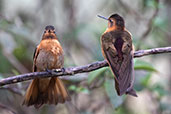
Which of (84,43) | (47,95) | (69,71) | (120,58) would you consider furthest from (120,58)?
(84,43)

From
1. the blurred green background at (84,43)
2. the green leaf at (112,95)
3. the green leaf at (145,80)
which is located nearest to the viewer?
the green leaf at (112,95)

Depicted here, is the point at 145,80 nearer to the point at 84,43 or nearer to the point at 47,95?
the point at 47,95

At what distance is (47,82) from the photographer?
13.8ft

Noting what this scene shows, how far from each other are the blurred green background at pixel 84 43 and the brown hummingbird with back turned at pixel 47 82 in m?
0.35

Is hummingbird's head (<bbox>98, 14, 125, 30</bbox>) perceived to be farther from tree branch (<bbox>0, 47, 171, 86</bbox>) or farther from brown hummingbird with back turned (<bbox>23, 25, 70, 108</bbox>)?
brown hummingbird with back turned (<bbox>23, 25, 70, 108</bbox>)

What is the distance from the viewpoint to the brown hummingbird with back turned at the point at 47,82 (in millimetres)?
4012

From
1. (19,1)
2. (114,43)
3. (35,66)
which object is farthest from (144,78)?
(19,1)

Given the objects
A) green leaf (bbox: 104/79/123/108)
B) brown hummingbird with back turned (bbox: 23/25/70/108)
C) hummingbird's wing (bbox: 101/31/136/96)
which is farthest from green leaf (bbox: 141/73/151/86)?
brown hummingbird with back turned (bbox: 23/25/70/108)

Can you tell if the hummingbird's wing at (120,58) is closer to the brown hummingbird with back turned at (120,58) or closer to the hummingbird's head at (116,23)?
the brown hummingbird with back turned at (120,58)

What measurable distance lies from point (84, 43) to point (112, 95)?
7.92ft

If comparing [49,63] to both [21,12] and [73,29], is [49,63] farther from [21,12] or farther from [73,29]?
[21,12]

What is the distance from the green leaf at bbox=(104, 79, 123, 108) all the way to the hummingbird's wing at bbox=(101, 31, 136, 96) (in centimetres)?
57

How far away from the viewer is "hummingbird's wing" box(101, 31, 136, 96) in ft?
11.0

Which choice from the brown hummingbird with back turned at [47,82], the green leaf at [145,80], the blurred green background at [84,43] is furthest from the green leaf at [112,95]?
the green leaf at [145,80]
